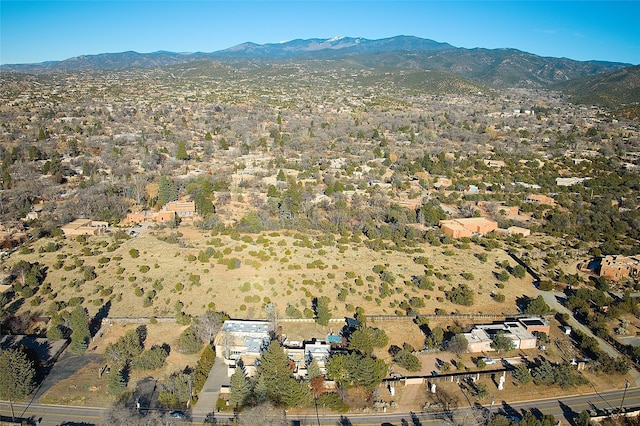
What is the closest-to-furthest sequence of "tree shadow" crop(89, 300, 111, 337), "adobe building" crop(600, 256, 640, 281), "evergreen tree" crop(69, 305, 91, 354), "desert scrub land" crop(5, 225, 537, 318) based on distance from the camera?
1. "evergreen tree" crop(69, 305, 91, 354)
2. "tree shadow" crop(89, 300, 111, 337)
3. "desert scrub land" crop(5, 225, 537, 318)
4. "adobe building" crop(600, 256, 640, 281)

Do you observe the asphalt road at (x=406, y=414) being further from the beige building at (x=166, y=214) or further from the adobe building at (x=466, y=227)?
the beige building at (x=166, y=214)

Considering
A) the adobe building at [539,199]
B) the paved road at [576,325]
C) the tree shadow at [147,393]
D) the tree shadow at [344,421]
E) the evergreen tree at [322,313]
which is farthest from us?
the adobe building at [539,199]

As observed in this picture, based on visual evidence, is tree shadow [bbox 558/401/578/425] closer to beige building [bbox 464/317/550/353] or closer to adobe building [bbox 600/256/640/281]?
beige building [bbox 464/317/550/353]

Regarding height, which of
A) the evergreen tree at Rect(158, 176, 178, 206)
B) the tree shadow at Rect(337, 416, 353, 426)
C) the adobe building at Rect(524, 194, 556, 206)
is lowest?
the tree shadow at Rect(337, 416, 353, 426)

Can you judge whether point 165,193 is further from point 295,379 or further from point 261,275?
point 295,379

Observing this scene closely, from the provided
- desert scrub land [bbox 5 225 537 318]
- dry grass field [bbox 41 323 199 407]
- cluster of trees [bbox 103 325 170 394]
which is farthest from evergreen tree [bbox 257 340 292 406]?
desert scrub land [bbox 5 225 537 318]

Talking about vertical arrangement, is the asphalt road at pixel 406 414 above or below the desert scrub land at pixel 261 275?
below

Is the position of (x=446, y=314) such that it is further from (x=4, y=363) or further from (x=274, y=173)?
(x=274, y=173)

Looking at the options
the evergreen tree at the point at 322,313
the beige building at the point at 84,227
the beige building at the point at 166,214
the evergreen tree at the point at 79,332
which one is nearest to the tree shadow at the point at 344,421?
the evergreen tree at the point at 322,313

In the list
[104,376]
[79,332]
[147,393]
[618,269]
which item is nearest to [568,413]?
[618,269]
